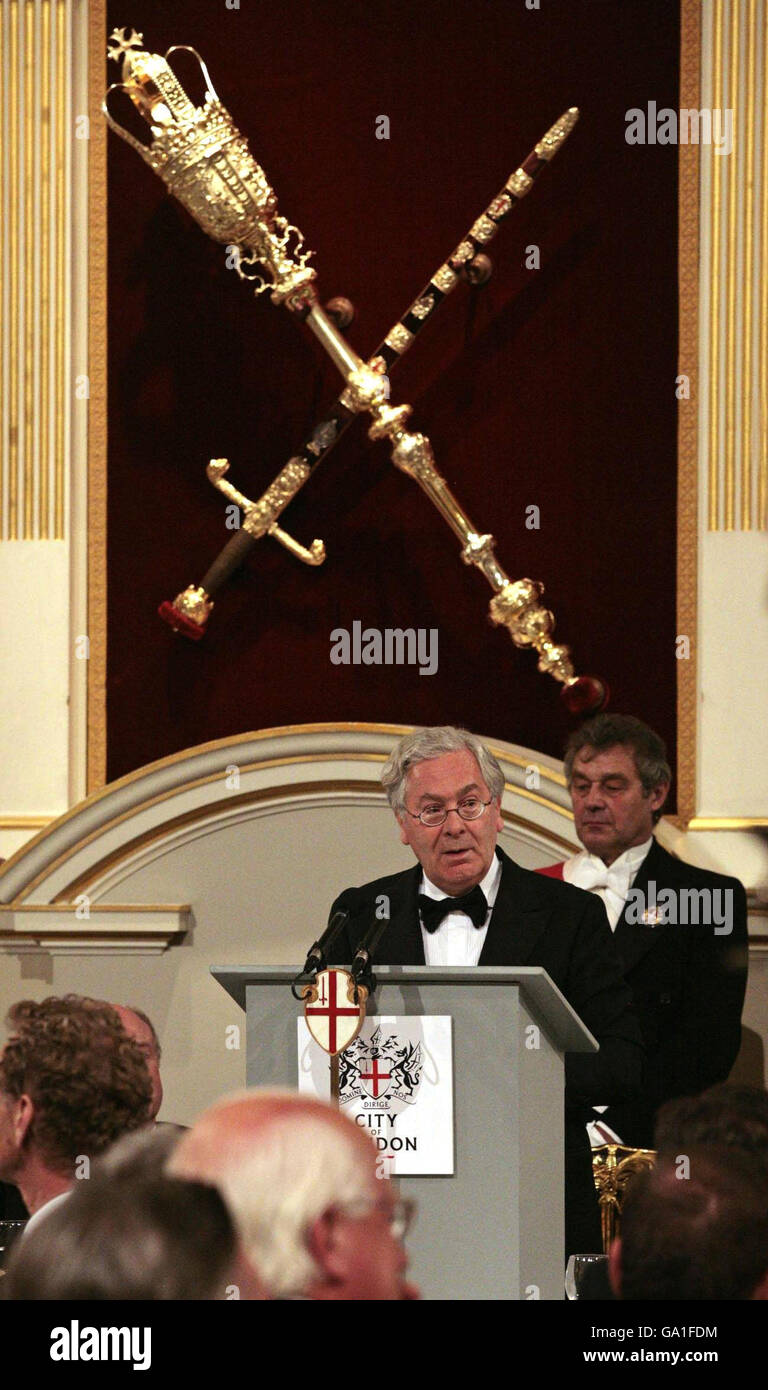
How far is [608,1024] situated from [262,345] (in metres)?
3.13

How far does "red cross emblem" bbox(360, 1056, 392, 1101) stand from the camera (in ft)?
9.90

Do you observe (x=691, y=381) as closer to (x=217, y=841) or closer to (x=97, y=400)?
(x=97, y=400)

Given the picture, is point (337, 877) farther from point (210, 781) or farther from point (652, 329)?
point (652, 329)

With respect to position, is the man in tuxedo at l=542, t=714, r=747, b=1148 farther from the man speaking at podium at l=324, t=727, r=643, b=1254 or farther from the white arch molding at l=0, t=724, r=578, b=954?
the man speaking at podium at l=324, t=727, r=643, b=1254

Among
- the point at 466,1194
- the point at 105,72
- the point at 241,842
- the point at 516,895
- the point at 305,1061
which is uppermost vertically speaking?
the point at 105,72

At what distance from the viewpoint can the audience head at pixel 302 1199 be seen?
72.6 inches

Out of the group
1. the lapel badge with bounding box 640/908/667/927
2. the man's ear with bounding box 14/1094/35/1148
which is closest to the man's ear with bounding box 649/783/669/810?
the lapel badge with bounding box 640/908/667/927

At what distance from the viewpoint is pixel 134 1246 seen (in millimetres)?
1647

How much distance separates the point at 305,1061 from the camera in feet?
10.1

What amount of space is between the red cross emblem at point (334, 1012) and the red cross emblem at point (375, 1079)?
8cm

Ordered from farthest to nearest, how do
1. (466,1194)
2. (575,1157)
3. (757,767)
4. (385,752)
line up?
(757,767) < (385,752) < (575,1157) < (466,1194)

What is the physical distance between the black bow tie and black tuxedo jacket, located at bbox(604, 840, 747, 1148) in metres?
0.95

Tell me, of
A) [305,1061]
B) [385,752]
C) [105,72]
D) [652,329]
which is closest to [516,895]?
[305,1061]

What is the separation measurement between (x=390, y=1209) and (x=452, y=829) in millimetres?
1703
